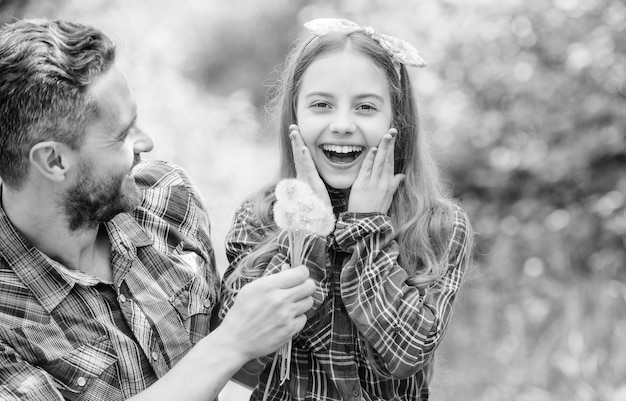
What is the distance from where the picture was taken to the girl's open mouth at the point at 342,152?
2.60 metres

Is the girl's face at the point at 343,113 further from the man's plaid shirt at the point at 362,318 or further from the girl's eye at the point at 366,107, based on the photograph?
the man's plaid shirt at the point at 362,318

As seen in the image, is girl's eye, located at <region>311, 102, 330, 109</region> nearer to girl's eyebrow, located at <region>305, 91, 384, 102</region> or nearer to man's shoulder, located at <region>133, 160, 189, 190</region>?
girl's eyebrow, located at <region>305, 91, 384, 102</region>

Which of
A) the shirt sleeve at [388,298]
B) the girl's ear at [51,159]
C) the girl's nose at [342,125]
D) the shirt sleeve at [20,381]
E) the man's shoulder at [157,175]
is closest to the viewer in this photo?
the shirt sleeve at [20,381]

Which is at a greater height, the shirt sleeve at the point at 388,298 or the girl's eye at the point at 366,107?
the girl's eye at the point at 366,107

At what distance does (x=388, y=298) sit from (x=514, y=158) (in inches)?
144

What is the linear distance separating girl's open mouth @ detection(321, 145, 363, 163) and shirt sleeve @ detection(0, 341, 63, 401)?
112 cm

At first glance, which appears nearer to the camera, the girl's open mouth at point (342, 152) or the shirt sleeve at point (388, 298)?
the shirt sleeve at point (388, 298)

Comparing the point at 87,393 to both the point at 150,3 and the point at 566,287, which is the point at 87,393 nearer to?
the point at 566,287

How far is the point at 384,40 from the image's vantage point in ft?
8.90

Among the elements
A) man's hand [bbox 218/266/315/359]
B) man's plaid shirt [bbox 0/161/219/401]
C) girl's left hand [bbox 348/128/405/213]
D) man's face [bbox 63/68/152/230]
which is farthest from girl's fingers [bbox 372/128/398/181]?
man's face [bbox 63/68/152/230]

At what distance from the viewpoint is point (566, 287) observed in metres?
5.12

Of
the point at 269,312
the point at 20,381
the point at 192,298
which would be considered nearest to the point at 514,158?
the point at 192,298

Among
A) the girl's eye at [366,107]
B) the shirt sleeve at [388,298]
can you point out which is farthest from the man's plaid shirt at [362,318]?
the girl's eye at [366,107]

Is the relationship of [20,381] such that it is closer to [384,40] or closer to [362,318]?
[362,318]
